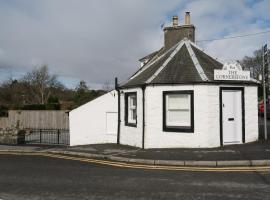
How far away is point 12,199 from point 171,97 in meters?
9.18

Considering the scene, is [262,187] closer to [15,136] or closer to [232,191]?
[232,191]

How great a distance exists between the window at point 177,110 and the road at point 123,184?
4.52m

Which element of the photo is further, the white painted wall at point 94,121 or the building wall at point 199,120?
the white painted wall at point 94,121

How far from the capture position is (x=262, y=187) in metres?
7.64

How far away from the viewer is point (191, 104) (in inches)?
563

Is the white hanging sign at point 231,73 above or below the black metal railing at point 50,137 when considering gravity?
above

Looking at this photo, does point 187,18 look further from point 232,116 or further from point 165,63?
point 232,116

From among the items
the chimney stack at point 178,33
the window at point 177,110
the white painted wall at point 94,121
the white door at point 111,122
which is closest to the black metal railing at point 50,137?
the white painted wall at point 94,121

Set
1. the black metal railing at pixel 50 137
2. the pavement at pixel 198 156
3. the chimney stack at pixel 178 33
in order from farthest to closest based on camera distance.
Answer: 1. the black metal railing at pixel 50 137
2. the chimney stack at pixel 178 33
3. the pavement at pixel 198 156

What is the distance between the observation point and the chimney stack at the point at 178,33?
18750mm

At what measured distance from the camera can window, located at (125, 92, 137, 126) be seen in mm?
16391

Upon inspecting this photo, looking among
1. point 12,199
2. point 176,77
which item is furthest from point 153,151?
point 12,199

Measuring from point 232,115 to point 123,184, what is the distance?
8008 millimetres

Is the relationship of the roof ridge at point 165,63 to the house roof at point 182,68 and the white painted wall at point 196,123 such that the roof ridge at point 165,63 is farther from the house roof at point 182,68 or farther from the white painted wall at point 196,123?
the white painted wall at point 196,123
